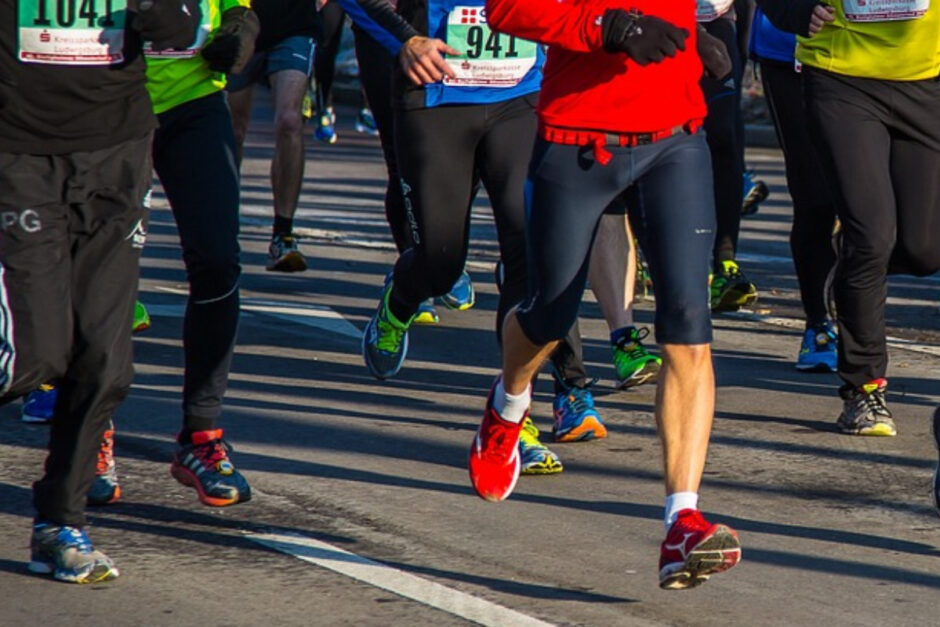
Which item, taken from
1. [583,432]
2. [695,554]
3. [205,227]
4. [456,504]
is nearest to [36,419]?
[205,227]

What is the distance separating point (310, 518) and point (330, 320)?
375 cm

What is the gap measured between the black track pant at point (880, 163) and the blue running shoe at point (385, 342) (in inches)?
68.7

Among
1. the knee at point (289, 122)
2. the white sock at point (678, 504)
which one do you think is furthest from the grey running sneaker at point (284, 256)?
the white sock at point (678, 504)

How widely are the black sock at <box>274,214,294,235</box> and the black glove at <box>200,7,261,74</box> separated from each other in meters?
5.23

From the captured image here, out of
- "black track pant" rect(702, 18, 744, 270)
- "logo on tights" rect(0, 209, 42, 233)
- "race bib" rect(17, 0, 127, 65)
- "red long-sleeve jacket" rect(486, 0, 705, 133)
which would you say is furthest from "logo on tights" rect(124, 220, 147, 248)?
"black track pant" rect(702, 18, 744, 270)

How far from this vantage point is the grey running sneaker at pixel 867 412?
23.3ft

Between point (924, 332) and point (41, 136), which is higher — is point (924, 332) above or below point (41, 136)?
below

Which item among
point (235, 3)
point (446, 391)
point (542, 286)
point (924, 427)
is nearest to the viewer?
point (542, 286)

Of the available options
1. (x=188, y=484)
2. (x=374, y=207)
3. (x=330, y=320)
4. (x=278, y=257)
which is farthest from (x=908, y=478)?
(x=374, y=207)

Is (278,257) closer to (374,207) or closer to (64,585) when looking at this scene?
(374,207)

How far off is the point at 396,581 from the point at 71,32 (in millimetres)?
1595

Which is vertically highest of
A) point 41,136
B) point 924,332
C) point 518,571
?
point 41,136

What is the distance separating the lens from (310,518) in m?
5.81

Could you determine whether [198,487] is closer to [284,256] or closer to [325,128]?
[284,256]
